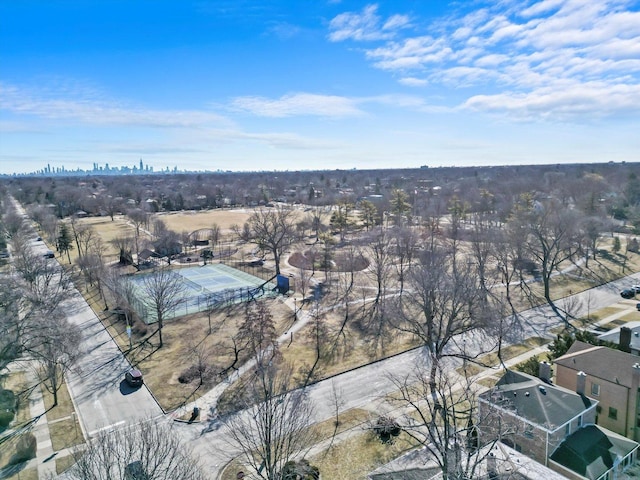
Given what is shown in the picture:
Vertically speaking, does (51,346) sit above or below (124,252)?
above

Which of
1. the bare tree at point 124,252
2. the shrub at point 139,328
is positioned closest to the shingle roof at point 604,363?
the shrub at point 139,328

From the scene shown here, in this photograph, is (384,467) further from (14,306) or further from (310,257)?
(310,257)

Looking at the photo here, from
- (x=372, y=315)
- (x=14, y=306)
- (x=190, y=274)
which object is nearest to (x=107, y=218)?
(x=190, y=274)

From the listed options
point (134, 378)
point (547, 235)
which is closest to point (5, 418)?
point (134, 378)

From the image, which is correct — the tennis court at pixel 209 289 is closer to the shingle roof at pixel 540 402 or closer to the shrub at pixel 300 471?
the shrub at pixel 300 471

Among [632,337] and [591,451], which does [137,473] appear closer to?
[591,451]

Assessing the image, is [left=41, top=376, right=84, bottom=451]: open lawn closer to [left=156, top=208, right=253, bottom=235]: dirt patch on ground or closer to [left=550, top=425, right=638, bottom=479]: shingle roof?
[left=550, top=425, right=638, bottom=479]: shingle roof

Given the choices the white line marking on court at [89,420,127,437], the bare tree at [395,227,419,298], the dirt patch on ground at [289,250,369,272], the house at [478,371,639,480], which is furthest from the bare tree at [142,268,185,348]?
the bare tree at [395,227,419,298]
